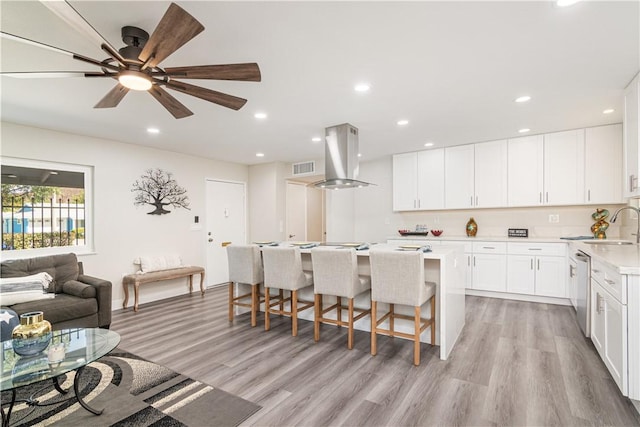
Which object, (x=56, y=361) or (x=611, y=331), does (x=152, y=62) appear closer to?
(x=56, y=361)

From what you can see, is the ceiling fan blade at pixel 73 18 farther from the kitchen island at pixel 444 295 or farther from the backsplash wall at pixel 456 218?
the backsplash wall at pixel 456 218

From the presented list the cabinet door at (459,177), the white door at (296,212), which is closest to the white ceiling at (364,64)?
the cabinet door at (459,177)

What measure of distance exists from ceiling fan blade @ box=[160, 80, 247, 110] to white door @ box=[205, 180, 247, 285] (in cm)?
385

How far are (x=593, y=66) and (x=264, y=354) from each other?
3660 mm

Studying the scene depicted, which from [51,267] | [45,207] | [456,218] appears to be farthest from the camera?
[456,218]

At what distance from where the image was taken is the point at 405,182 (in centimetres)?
560

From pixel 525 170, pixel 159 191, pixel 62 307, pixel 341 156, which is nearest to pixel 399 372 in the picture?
pixel 341 156

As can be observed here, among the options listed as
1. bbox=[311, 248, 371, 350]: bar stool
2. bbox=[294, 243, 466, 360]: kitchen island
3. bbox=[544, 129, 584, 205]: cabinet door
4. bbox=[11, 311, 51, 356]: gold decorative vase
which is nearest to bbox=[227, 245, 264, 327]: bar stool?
bbox=[294, 243, 466, 360]: kitchen island

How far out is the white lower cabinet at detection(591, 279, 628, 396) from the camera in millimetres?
1950

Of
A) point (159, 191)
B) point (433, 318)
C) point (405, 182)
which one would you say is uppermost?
point (405, 182)

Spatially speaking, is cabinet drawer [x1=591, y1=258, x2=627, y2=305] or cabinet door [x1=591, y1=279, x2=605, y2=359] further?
cabinet door [x1=591, y1=279, x2=605, y2=359]

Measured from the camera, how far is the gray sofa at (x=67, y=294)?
3080 mm

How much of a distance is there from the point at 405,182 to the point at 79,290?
4.90 m

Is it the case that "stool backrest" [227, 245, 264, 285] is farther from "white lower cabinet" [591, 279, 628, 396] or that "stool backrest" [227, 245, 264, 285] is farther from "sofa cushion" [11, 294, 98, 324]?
"white lower cabinet" [591, 279, 628, 396]
